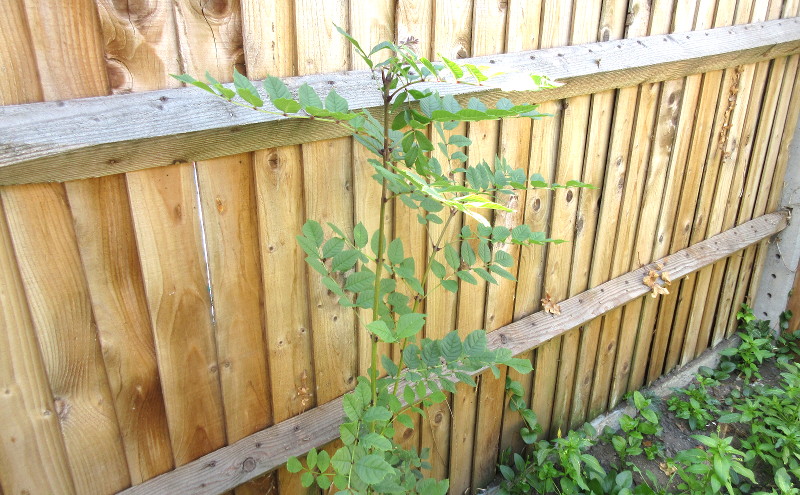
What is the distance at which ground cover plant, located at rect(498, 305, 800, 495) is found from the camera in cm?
243

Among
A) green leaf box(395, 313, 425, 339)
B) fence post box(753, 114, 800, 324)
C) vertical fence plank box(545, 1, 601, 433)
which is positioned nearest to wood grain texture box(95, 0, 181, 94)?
green leaf box(395, 313, 425, 339)

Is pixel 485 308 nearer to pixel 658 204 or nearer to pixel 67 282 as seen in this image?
pixel 658 204

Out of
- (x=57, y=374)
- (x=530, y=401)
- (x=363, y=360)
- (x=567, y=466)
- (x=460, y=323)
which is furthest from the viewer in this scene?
(x=530, y=401)

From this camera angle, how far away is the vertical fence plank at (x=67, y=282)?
1.18m

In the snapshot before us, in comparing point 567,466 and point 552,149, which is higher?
point 552,149

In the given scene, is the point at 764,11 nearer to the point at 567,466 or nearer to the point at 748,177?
the point at 748,177

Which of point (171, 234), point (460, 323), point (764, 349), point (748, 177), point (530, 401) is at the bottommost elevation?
point (764, 349)

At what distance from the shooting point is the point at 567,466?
247 centimetres

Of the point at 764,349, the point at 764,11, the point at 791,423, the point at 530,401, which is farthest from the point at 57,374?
the point at 764,349

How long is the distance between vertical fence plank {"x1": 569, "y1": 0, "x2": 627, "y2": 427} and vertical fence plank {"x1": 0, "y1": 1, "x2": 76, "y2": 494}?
5.79 feet

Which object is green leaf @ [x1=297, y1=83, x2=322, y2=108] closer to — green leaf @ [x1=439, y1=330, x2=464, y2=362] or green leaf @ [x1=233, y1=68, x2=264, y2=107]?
green leaf @ [x1=233, y1=68, x2=264, y2=107]

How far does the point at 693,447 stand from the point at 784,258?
4.58 feet

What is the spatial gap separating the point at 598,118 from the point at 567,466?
1.35 metres

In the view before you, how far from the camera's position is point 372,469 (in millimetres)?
1323
